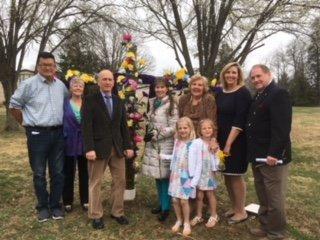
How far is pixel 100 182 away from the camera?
17.7 feet

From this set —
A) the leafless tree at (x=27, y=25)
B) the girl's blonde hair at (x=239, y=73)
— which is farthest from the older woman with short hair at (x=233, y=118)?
the leafless tree at (x=27, y=25)

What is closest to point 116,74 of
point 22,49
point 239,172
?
point 239,172

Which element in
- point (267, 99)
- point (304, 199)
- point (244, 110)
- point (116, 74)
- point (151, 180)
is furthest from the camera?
point (151, 180)

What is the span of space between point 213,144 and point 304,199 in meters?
2.53

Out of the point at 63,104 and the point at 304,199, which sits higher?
the point at 63,104

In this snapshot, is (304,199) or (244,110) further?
(304,199)

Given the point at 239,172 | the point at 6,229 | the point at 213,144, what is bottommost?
the point at 6,229

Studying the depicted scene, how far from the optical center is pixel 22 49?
52.8 feet

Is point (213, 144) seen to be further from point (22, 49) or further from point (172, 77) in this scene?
point (22, 49)

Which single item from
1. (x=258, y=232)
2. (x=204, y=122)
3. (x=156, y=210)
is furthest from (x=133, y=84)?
(x=258, y=232)

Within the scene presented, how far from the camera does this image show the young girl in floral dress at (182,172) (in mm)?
5281

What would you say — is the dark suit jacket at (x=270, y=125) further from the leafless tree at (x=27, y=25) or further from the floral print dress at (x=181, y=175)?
the leafless tree at (x=27, y=25)

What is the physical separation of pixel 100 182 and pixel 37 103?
4.08 ft

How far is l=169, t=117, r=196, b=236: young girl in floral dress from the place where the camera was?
5281mm
